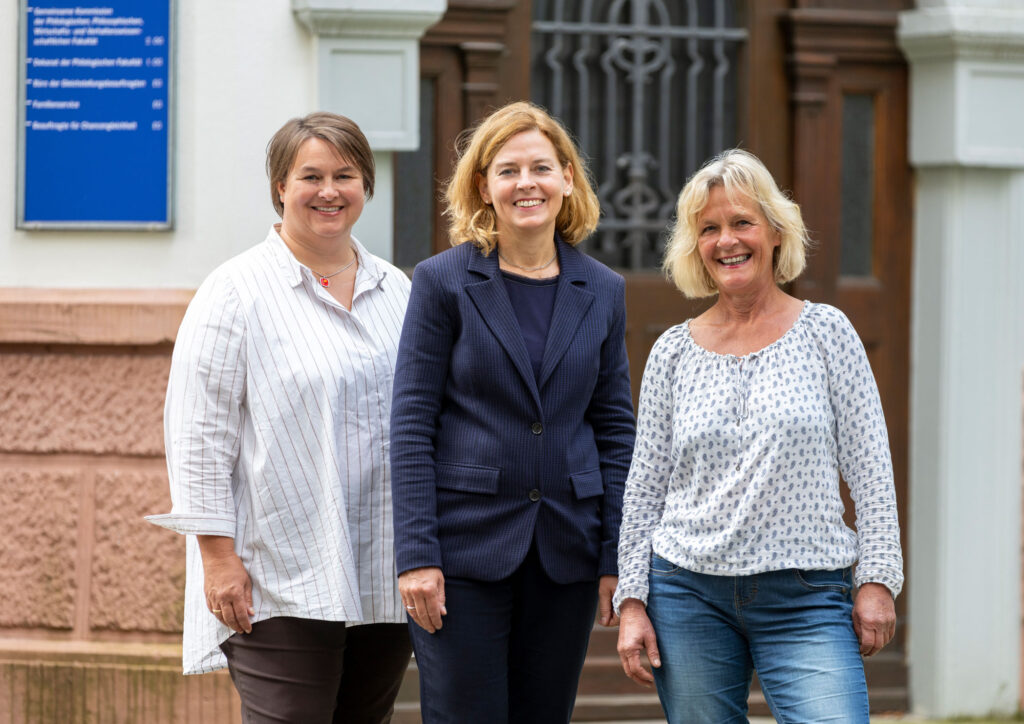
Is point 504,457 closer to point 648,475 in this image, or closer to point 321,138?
point 648,475

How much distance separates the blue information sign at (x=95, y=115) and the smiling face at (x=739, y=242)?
215 cm

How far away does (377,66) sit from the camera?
4.39 m

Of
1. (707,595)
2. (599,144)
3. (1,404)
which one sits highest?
(599,144)

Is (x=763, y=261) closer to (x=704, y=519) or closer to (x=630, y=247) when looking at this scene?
(x=704, y=519)

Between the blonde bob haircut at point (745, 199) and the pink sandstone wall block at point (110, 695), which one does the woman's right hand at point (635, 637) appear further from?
the pink sandstone wall block at point (110, 695)

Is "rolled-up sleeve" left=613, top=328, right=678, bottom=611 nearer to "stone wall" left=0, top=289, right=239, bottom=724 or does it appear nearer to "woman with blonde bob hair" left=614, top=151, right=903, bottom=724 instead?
"woman with blonde bob hair" left=614, top=151, right=903, bottom=724

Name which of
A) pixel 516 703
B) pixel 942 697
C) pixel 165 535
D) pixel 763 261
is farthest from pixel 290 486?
pixel 942 697

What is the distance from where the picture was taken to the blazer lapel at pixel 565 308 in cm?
291

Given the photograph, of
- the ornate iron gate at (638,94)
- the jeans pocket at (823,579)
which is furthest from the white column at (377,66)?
the jeans pocket at (823,579)

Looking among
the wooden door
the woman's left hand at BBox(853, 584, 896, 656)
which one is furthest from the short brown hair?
the wooden door

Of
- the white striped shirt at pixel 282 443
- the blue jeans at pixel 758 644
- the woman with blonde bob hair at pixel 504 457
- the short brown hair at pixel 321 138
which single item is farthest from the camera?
the short brown hair at pixel 321 138

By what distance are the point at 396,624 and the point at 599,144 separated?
2.39 m

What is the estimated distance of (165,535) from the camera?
436cm

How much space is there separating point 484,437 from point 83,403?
1989 mm
